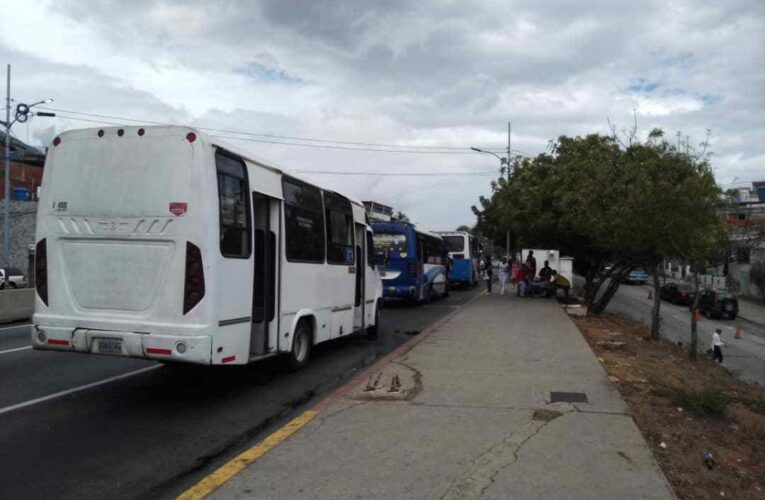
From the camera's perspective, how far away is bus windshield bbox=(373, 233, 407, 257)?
21.6 m

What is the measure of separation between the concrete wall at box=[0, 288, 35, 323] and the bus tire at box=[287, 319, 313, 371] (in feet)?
32.5

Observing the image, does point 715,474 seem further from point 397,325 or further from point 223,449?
point 397,325

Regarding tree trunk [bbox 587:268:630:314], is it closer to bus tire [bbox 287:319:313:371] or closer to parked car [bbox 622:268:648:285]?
bus tire [bbox 287:319:313:371]

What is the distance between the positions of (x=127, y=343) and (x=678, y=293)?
42.7 metres

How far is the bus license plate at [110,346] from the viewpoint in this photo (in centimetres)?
685

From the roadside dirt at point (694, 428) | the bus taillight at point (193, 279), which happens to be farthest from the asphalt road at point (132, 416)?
the roadside dirt at point (694, 428)

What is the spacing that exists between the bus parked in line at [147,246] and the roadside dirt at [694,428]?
443 cm

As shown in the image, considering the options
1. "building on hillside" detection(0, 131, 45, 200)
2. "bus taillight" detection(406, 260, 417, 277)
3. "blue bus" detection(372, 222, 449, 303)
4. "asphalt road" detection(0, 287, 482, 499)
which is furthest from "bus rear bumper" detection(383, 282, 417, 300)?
"building on hillside" detection(0, 131, 45, 200)

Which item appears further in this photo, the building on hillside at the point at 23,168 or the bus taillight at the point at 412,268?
the building on hillside at the point at 23,168

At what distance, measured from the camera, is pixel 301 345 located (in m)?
9.76

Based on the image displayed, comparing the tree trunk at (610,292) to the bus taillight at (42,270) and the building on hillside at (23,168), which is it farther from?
the building on hillside at (23,168)

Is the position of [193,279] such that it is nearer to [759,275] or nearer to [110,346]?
[110,346]

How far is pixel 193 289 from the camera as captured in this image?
6730 mm

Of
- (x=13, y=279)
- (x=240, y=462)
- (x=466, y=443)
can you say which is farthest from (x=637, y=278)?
(x=240, y=462)
